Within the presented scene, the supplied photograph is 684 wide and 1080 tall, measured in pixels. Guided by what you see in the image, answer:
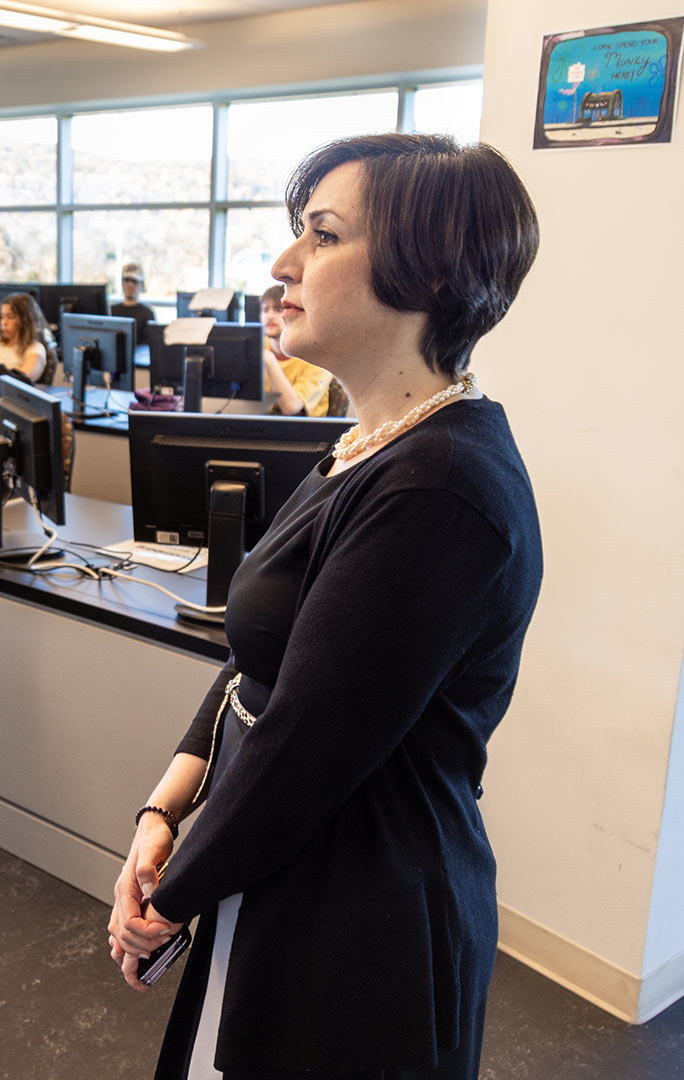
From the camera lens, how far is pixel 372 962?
2.82 feet

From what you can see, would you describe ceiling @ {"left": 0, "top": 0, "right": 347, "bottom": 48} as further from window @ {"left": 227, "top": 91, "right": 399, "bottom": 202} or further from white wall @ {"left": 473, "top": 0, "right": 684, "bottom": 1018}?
white wall @ {"left": 473, "top": 0, "right": 684, "bottom": 1018}

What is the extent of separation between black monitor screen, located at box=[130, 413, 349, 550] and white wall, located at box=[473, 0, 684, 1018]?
0.43 m

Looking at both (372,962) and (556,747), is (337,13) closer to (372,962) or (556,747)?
(556,747)

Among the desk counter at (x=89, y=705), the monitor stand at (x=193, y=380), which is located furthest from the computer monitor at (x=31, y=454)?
the monitor stand at (x=193, y=380)

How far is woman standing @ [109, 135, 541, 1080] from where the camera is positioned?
77cm

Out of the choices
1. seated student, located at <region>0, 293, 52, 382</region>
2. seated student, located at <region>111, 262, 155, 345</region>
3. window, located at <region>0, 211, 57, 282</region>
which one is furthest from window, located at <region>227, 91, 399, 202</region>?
seated student, located at <region>0, 293, 52, 382</region>

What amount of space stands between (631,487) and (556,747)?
575 millimetres

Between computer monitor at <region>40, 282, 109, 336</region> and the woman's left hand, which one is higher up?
computer monitor at <region>40, 282, 109, 336</region>

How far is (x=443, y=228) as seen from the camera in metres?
0.86

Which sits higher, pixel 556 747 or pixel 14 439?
pixel 14 439

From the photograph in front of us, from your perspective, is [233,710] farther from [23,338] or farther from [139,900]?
[23,338]

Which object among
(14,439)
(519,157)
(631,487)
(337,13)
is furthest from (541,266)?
(337,13)

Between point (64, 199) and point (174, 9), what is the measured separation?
234 centimetres

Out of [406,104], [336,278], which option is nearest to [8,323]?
[406,104]
